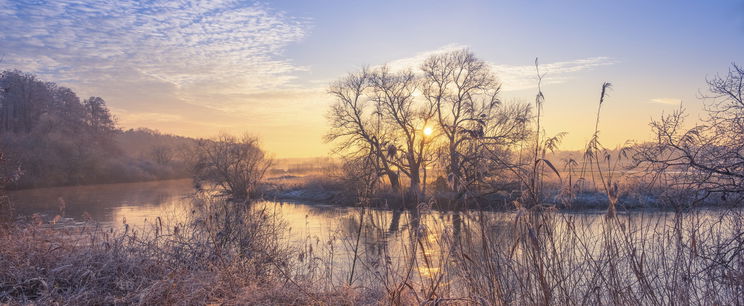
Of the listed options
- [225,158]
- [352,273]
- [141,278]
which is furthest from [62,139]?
[352,273]

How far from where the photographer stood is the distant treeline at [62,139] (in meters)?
37.8

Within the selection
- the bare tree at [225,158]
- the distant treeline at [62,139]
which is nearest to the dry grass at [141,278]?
the bare tree at [225,158]

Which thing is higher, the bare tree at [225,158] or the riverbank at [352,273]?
the bare tree at [225,158]

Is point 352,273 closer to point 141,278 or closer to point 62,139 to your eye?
point 141,278

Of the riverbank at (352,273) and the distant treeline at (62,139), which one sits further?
the distant treeline at (62,139)

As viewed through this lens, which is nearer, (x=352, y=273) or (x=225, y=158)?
(x=352, y=273)

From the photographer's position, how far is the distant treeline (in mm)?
37844

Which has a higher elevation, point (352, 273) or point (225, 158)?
point (225, 158)

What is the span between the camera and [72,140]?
141ft

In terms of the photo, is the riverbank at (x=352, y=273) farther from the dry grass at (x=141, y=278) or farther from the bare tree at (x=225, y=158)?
the bare tree at (x=225, y=158)

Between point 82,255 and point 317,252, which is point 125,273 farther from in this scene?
point 317,252

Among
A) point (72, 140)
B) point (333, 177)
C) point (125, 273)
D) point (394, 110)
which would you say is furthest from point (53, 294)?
point (72, 140)

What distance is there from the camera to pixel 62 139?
137 feet

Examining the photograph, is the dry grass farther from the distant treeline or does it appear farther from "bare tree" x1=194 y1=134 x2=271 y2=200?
the distant treeline
